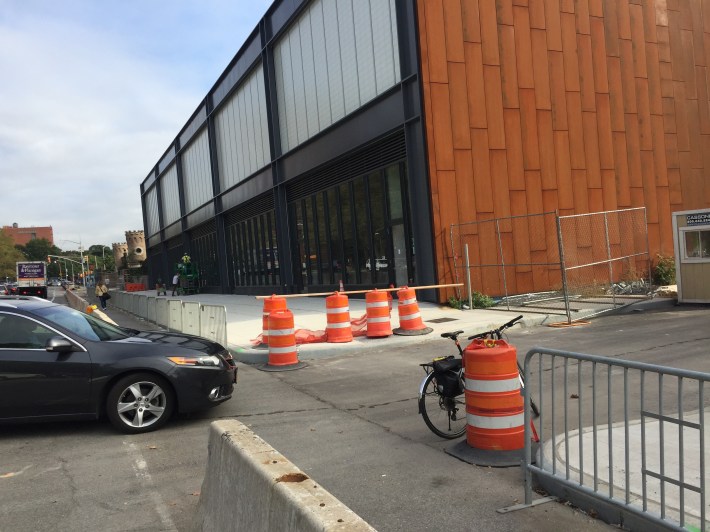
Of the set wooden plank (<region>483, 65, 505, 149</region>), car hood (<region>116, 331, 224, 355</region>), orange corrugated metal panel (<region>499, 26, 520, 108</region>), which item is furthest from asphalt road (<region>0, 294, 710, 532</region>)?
orange corrugated metal panel (<region>499, 26, 520, 108</region>)

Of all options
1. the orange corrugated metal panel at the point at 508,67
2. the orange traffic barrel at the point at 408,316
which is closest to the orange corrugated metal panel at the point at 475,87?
the orange corrugated metal panel at the point at 508,67

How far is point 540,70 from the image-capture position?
17.8 m

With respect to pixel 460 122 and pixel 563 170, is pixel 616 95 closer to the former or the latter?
pixel 563 170

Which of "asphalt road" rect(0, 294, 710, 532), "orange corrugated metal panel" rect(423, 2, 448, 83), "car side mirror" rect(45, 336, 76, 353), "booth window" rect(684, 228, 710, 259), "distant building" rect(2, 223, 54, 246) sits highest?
"distant building" rect(2, 223, 54, 246)

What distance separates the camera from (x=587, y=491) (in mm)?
3609

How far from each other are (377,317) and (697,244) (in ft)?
28.0

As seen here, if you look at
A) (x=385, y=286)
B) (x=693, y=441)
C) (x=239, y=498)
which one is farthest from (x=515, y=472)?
(x=385, y=286)

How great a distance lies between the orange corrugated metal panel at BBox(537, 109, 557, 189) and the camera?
17766mm

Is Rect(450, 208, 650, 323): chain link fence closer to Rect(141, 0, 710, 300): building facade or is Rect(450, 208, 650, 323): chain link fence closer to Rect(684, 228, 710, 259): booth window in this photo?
Rect(141, 0, 710, 300): building facade

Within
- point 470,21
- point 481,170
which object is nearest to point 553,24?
point 470,21

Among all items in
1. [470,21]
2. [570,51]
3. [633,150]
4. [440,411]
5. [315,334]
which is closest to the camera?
[440,411]

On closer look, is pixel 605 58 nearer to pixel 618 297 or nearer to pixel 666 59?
pixel 666 59

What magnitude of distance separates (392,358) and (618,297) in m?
8.64

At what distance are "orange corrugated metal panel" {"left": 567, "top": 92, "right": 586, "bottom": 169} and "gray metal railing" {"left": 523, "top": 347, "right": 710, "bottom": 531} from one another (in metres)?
14.1
